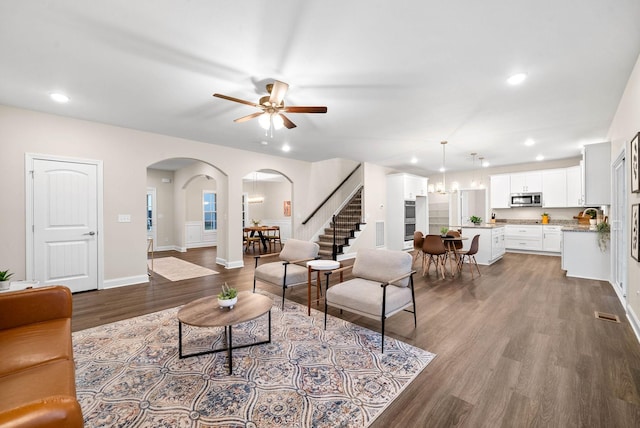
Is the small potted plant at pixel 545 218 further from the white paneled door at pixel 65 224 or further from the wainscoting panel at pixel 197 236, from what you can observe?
the white paneled door at pixel 65 224

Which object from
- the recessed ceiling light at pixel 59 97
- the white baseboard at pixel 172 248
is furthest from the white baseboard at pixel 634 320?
the white baseboard at pixel 172 248

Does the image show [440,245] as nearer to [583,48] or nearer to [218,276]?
[583,48]

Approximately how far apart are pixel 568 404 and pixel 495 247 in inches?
211

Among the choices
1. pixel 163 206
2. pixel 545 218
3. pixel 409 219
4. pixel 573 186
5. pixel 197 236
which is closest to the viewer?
pixel 573 186

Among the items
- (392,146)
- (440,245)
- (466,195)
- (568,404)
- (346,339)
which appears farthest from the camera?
(466,195)

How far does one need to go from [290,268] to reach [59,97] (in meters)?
3.77

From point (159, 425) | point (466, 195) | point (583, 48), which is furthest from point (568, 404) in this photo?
point (466, 195)

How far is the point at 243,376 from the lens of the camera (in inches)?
84.2

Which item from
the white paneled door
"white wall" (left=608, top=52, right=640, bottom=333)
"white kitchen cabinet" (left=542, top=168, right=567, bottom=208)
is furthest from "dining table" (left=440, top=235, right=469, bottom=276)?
the white paneled door

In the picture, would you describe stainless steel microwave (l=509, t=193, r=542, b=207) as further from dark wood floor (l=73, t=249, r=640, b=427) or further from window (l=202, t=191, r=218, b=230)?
window (l=202, t=191, r=218, b=230)

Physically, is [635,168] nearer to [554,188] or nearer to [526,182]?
[554,188]

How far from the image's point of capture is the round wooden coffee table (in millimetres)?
2176

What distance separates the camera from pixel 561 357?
2.36 metres

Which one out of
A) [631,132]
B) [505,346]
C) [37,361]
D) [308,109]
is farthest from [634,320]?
[37,361]
